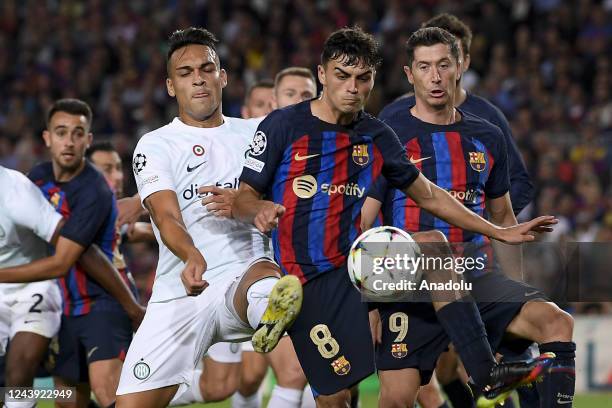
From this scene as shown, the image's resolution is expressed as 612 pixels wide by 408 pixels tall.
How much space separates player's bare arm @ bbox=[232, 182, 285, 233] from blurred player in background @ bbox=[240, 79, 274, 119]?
9.74 feet

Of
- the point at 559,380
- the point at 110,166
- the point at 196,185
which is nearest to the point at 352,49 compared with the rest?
the point at 196,185

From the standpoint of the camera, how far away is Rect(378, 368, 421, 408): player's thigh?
5.98m

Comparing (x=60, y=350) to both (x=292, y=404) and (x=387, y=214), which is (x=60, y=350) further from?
(x=387, y=214)

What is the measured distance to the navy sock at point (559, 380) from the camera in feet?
18.4

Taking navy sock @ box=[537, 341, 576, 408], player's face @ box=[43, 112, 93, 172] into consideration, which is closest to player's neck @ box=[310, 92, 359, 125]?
navy sock @ box=[537, 341, 576, 408]

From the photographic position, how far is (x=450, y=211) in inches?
228

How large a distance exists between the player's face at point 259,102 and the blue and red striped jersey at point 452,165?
223 centimetres

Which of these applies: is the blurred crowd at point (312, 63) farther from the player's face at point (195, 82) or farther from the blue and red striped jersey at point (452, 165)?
the player's face at point (195, 82)

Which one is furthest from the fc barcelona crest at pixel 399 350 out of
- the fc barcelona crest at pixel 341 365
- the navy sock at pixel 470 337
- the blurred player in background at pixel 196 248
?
the blurred player in background at pixel 196 248

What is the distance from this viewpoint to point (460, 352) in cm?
570

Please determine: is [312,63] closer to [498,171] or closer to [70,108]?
[70,108]

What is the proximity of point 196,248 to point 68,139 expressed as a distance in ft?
7.66

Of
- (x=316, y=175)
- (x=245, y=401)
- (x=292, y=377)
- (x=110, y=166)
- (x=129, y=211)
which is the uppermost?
(x=316, y=175)

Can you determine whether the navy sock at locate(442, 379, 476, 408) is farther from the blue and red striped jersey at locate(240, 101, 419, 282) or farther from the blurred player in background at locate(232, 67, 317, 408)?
the blue and red striped jersey at locate(240, 101, 419, 282)
